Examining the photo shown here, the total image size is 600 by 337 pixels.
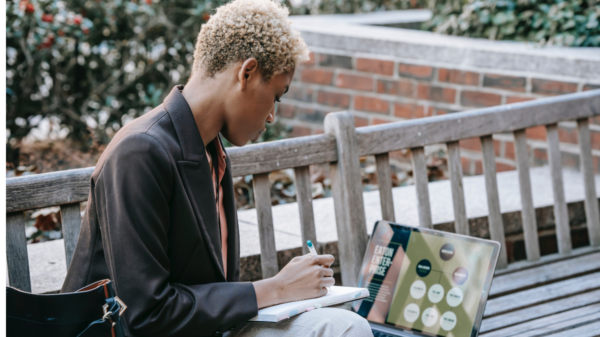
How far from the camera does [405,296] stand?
2.27 m

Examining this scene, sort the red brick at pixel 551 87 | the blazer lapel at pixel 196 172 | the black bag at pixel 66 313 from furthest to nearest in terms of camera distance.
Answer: the red brick at pixel 551 87 < the blazer lapel at pixel 196 172 < the black bag at pixel 66 313

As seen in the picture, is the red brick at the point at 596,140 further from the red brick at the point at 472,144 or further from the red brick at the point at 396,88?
the red brick at the point at 396,88

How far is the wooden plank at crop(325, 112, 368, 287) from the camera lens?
94.0 inches

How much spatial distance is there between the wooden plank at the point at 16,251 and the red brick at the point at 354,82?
3082 mm

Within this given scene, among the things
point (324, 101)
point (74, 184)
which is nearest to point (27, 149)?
point (324, 101)

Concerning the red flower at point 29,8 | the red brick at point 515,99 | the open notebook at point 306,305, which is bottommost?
the open notebook at point 306,305

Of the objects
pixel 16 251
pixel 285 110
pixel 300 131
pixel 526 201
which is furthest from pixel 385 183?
pixel 285 110

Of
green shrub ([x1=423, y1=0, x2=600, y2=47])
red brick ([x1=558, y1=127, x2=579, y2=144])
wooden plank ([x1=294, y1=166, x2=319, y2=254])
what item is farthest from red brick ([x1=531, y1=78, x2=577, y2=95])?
wooden plank ([x1=294, y1=166, x2=319, y2=254])

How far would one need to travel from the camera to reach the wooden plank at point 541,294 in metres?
2.48

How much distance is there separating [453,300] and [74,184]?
1.39 metres

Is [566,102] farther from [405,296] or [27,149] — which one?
[27,149]

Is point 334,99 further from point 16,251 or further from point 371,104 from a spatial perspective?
point 16,251

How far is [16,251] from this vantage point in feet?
6.35

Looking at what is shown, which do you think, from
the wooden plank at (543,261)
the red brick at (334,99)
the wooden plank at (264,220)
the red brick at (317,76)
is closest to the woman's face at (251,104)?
the wooden plank at (264,220)
